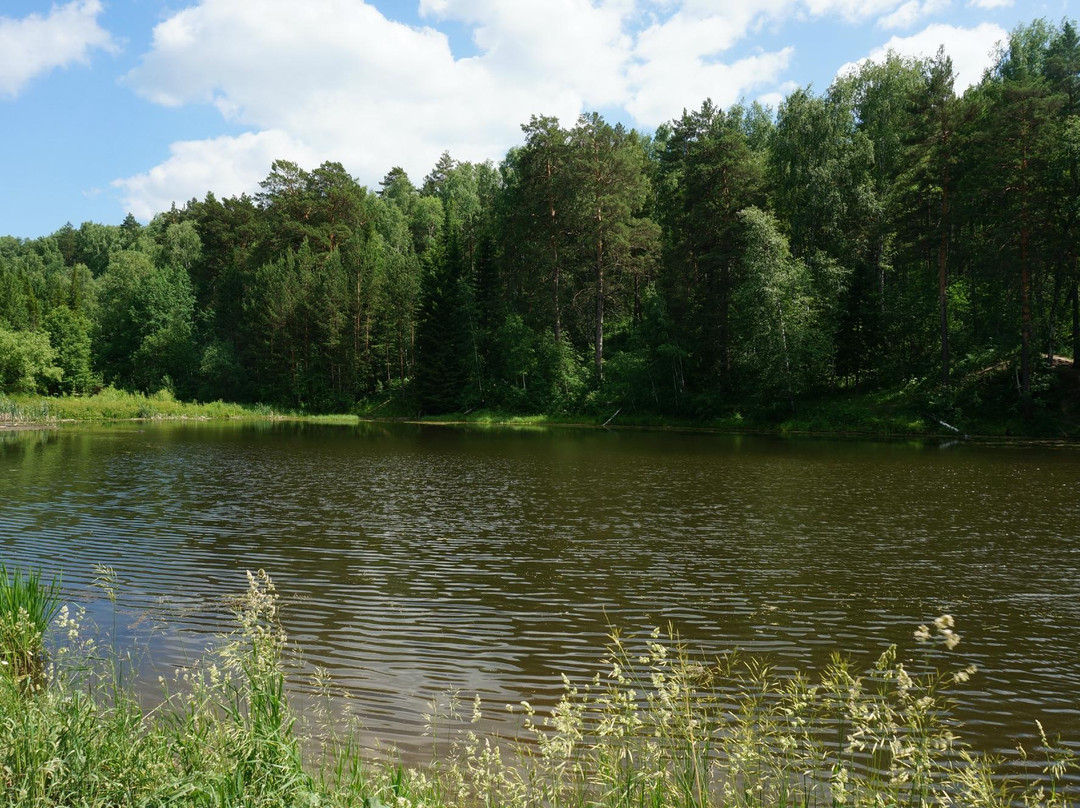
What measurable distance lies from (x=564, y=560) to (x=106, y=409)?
55271mm

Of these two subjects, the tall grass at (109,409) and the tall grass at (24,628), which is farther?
the tall grass at (109,409)

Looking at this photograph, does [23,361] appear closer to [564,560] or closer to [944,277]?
[564,560]

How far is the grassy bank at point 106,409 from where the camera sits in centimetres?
4931

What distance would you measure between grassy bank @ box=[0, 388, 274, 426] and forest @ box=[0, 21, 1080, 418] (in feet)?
25.1

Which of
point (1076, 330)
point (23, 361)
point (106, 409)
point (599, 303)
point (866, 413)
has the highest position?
point (599, 303)

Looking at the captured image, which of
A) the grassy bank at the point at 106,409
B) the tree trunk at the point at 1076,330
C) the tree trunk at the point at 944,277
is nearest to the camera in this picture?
the tree trunk at the point at 1076,330

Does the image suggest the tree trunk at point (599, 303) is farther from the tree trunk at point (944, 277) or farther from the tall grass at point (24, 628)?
the tall grass at point (24, 628)

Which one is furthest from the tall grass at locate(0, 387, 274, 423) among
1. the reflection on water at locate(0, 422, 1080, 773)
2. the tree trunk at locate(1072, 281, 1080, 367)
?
the tree trunk at locate(1072, 281, 1080, 367)

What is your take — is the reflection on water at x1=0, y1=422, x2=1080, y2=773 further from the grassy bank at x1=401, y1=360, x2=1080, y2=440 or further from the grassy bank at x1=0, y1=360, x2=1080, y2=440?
the grassy bank at x1=0, y1=360, x2=1080, y2=440

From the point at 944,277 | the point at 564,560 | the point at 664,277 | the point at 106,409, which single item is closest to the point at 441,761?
the point at 564,560

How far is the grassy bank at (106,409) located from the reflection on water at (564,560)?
92.5 ft

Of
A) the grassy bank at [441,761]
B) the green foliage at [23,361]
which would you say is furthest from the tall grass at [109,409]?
the grassy bank at [441,761]

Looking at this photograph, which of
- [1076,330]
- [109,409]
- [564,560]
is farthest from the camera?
[109,409]

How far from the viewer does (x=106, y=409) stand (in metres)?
56.0
